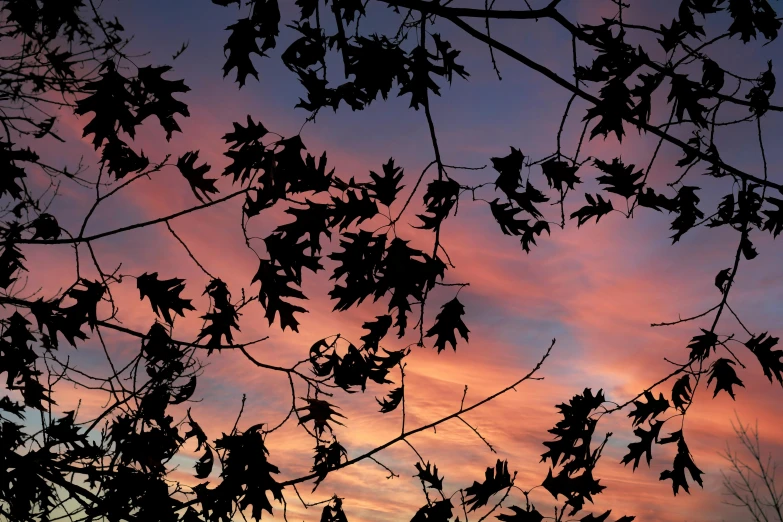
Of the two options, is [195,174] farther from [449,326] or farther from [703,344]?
[703,344]

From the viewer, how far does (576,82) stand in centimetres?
321

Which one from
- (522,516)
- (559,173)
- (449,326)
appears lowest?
(522,516)

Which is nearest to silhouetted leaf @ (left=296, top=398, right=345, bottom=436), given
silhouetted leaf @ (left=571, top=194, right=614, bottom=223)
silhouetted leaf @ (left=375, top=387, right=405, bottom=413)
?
silhouetted leaf @ (left=375, top=387, right=405, bottom=413)

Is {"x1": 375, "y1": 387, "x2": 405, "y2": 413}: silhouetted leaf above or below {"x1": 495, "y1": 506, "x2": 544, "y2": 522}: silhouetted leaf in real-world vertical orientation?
above

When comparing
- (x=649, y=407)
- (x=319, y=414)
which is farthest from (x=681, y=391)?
(x=319, y=414)

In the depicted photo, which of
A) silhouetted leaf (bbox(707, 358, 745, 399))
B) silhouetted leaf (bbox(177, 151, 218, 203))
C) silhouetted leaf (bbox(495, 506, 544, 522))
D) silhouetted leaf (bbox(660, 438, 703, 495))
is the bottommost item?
silhouetted leaf (bbox(495, 506, 544, 522))

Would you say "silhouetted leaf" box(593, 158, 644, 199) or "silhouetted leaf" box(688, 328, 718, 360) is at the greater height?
"silhouetted leaf" box(593, 158, 644, 199)

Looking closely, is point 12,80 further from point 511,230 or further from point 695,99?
point 695,99

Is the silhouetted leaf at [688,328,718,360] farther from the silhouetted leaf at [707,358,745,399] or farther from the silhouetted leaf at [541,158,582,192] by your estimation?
the silhouetted leaf at [541,158,582,192]

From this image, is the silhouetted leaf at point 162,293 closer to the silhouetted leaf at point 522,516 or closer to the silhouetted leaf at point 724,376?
the silhouetted leaf at point 522,516

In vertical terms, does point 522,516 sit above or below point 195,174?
below

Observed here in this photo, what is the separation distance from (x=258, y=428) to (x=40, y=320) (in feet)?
4.55

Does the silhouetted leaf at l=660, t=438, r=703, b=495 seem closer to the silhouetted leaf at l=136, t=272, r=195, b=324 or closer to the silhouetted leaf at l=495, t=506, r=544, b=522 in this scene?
the silhouetted leaf at l=495, t=506, r=544, b=522

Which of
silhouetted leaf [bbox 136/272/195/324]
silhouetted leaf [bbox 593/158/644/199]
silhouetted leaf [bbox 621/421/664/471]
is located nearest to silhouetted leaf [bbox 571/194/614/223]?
silhouetted leaf [bbox 593/158/644/199]
